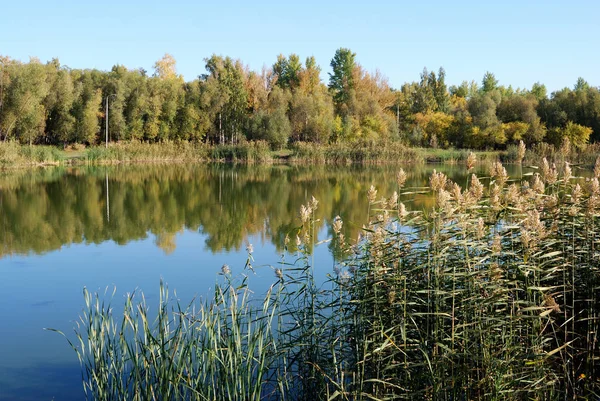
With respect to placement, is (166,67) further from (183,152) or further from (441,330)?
(441,330)

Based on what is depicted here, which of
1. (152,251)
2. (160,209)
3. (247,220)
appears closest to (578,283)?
(152,251)

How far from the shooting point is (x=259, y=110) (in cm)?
4922

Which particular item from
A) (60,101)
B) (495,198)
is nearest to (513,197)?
(495,198)

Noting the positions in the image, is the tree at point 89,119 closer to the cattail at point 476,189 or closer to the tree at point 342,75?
the tree at point 342,75

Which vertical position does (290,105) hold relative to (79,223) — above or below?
above

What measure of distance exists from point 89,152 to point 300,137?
18656mm

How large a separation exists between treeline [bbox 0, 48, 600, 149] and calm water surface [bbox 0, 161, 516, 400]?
1760 cm

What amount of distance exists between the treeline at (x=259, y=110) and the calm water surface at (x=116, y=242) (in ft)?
57.7

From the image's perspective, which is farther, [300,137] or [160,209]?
[300,137]

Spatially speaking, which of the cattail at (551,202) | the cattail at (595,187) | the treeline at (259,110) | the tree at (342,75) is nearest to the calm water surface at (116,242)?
the cattail at (551,202)

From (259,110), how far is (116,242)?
3746 centimetres

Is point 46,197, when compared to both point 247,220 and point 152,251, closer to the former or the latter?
point 247,220

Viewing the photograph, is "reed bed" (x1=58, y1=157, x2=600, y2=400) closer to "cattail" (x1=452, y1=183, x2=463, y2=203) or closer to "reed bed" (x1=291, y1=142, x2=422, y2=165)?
"cattail" (x1=452, y1=183, x2=463, y2=203)

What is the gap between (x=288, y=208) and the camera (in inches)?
687
